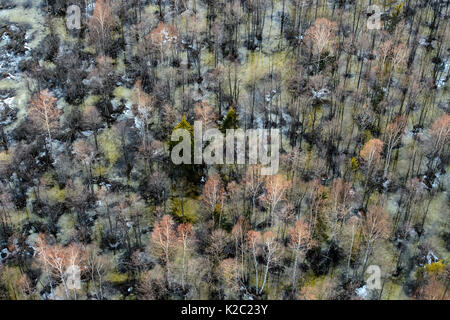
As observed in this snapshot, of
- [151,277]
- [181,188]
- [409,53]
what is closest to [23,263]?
[151,277]

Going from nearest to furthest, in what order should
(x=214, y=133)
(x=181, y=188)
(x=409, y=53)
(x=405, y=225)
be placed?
(x=405, y=225) < (x=181, y=188) < (x=214, y=133) < (x=409, y=53)

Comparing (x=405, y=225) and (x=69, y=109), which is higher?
(x=69, y=109)
